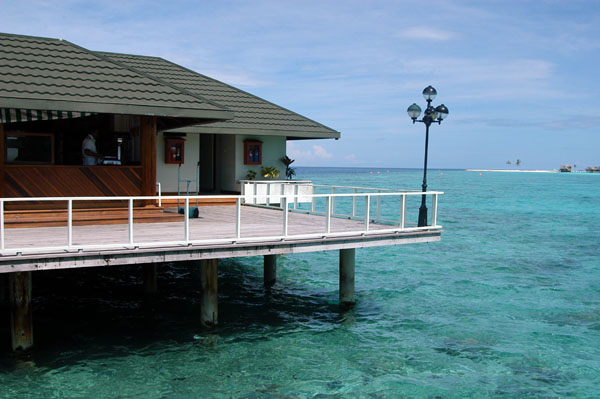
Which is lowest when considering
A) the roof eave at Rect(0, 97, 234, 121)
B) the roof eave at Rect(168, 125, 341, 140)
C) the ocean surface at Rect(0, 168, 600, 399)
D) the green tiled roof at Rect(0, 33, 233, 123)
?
the ocean surface at Rect(0, 168, 600, 399)

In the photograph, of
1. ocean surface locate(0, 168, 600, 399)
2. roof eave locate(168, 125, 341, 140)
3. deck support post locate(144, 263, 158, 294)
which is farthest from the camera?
roof eave locate(168, 125, 341, 140)

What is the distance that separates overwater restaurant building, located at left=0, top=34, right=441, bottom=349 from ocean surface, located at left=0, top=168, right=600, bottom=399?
4.09ft

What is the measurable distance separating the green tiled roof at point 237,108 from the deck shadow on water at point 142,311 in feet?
17.1

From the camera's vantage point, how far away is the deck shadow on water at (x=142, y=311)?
13289 millimetres

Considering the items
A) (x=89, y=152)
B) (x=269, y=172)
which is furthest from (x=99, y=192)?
(x=269, y=172)

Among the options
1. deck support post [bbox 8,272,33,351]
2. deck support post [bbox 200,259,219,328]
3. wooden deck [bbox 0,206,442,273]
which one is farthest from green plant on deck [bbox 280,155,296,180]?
deck support post [bbox 8,272,33,351]

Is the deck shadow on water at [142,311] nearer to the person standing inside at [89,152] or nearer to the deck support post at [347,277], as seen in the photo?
the deck support post at [347,277]

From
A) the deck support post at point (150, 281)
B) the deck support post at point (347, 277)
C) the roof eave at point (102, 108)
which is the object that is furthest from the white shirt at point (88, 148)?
the deck support post at point (347, 277)

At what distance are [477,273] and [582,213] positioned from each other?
36.3m

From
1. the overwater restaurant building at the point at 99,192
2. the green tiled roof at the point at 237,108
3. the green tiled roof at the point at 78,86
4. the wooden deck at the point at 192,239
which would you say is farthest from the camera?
the green tiled roof at the point at 237,108

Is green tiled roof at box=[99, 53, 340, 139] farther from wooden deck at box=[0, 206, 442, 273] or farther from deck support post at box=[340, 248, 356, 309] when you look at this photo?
deck support post at box=[340, 248, 356, 309]

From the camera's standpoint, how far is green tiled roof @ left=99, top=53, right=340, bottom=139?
2111 centimetres

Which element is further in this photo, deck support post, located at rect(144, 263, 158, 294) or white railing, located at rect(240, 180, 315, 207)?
white railing, located at rect(240, 180, 315, 207)

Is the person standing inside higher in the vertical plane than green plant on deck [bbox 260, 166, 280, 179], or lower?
higher
